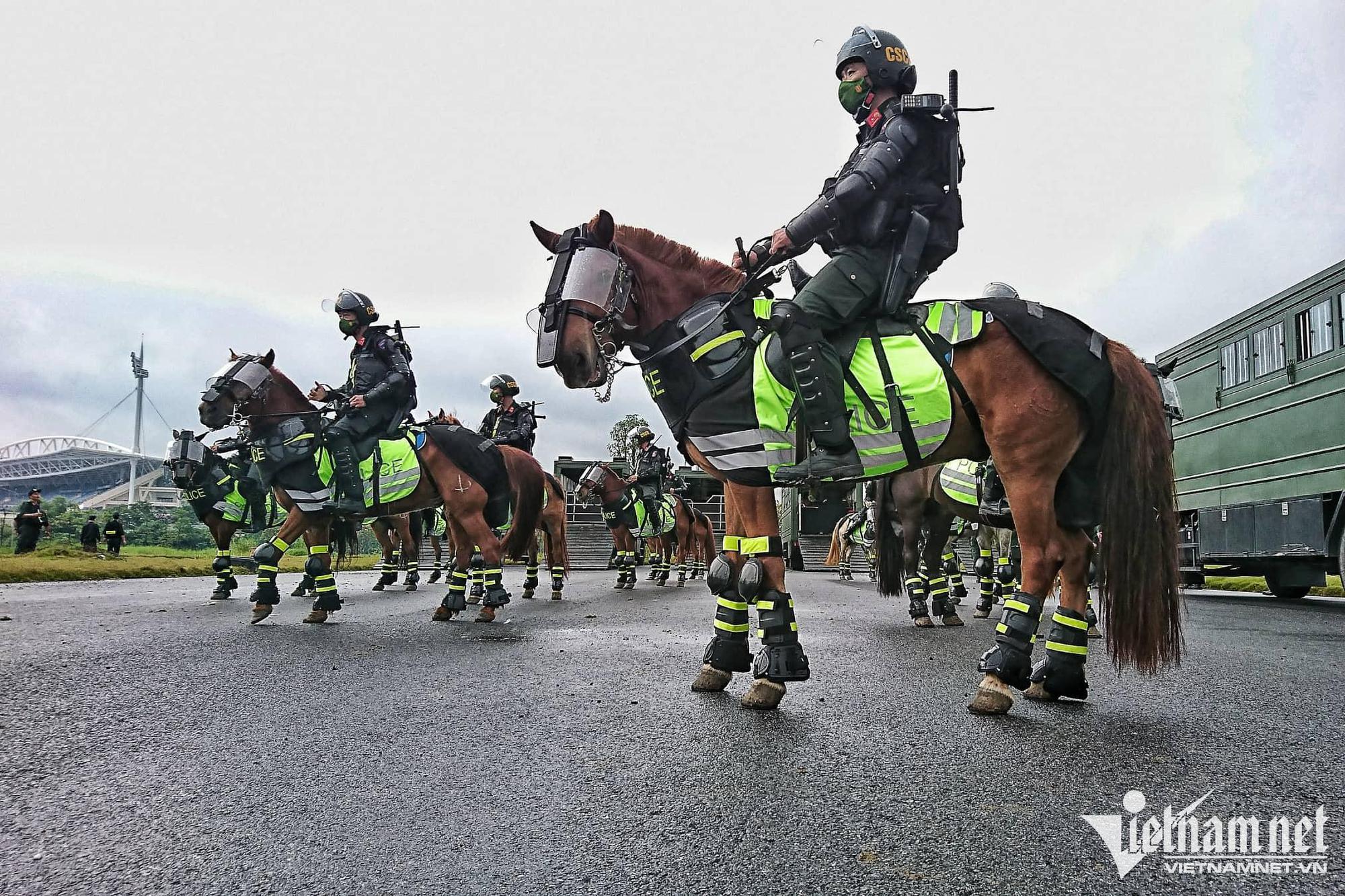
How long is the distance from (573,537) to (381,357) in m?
26.9

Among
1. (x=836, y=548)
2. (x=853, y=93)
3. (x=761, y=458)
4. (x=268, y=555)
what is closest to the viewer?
(x=761, y=458)

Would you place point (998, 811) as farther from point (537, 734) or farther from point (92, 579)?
point (92, 579)

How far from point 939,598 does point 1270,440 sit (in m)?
6.46

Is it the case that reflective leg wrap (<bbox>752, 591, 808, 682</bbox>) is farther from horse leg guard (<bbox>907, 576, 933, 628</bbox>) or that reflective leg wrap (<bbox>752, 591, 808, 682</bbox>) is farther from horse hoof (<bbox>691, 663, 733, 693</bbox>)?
horse leg guard (<bbox>907, 576, 933, 628</bbox>)

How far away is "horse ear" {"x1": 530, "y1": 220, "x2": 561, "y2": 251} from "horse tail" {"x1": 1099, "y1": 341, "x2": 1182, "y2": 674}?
10.7ft

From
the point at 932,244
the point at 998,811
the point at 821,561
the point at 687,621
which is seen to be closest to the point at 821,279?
the point at 932,244

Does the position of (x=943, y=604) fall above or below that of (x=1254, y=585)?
above

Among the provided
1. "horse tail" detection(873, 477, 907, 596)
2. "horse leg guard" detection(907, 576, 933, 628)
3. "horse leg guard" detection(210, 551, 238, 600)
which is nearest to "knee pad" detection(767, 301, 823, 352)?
"horse leg guard" detection(907, 576, 933, 628)

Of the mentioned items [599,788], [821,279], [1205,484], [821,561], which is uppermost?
[821,279]

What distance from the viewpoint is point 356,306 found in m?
8.80

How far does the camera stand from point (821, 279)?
411cm

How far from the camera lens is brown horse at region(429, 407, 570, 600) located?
33.1 feet

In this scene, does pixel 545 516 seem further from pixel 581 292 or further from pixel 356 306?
pixel 581 292

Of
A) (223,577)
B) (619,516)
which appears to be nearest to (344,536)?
(223,577)
